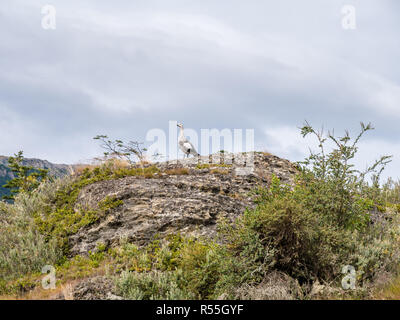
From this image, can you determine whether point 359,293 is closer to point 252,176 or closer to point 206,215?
point 206,215

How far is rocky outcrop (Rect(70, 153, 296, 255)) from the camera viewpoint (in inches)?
428

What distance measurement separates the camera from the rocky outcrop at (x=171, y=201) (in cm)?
1088

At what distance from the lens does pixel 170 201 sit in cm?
1176

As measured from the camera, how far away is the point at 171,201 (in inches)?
463

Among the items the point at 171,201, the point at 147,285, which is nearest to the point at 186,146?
the point at 171,201

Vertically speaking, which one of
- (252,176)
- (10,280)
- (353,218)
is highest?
(252,176)

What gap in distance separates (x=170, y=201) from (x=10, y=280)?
5087 millimetres

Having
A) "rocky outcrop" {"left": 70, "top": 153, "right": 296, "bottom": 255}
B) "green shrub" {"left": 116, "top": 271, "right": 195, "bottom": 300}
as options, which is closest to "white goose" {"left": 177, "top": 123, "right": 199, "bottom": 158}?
"rocky outcrop" {"left": 70, "top": 153, "right": 296, "bottom": 255}

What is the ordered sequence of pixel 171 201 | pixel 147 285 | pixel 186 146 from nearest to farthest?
pixel 147 285, pixel 171 201, pixel 186 146

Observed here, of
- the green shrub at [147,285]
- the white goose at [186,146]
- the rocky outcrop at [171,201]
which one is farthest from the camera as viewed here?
the white goose at [186,146]

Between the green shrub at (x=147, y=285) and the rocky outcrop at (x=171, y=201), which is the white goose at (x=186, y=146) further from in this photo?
the green shrub at (x=147, y=285)

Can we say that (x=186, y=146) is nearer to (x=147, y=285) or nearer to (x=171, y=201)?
(x=171, y=201)

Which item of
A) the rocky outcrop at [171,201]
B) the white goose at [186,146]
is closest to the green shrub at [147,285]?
the rocky outcrop at [171,201]
